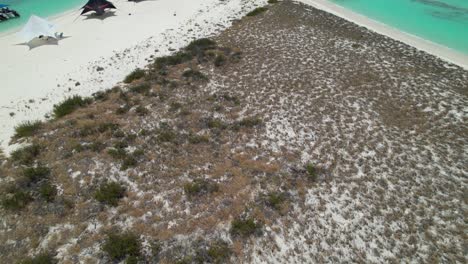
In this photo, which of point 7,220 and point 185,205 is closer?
point 7,220

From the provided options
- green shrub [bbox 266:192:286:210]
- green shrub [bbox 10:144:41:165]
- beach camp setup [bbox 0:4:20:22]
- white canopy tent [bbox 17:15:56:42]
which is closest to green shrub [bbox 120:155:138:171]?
green shrub [bbox 10:144:41:165]

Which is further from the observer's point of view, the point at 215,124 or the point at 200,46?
the point at 200,46

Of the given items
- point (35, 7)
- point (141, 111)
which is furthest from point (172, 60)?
point (35, 7)

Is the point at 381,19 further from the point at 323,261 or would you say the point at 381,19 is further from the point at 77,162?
the point at 77,162

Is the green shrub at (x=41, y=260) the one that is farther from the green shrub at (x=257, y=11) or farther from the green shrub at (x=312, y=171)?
the green shrub at (x=257, y=11)

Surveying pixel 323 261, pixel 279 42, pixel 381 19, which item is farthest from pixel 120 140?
pixel 381 19

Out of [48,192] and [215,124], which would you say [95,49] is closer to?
[215,124]
